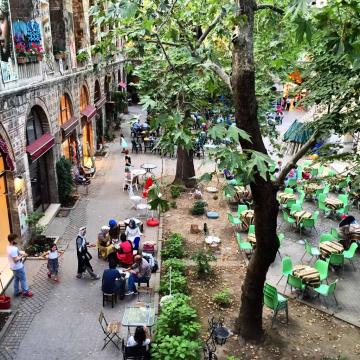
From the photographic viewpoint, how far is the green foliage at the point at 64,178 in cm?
1633

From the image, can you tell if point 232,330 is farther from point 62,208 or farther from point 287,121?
point 287,121

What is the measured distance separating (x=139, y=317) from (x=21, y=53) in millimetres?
8564

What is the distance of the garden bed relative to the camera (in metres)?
8.88

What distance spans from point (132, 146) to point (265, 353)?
754 inches

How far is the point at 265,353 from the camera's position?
28.9ft

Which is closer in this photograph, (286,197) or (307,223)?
(307,223)

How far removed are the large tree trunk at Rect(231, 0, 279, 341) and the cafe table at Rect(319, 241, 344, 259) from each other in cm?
→ 435

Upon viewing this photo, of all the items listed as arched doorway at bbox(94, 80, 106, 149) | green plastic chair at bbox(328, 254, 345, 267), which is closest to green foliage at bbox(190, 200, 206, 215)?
green plastic chair at bbox(328, 254, 345, 267)

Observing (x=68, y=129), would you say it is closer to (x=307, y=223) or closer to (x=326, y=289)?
(x=307, y=223)

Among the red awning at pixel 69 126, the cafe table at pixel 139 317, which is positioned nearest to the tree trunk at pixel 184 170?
the red awning at pixel 69 126

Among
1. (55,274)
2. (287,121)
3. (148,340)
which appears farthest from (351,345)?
(287,121)

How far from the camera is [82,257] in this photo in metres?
11.2

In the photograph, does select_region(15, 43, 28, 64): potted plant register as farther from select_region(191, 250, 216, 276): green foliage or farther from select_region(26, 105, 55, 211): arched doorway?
select_region(191, 250, 216, 276): green foliage

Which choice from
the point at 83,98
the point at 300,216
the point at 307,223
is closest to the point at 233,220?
the point at 300,216
